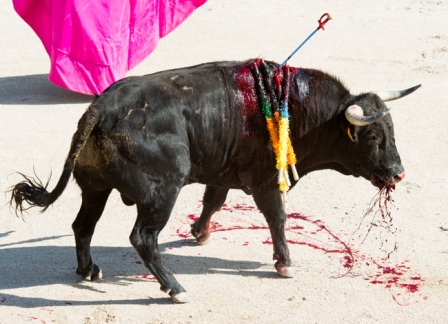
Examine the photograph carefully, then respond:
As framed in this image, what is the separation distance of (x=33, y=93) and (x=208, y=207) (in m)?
4.41

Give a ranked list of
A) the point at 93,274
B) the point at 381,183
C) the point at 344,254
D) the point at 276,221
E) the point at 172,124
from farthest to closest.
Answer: the point at 344,254, the point at 381,183, the point at 276,221, the point at 93,274, the point at 172,124

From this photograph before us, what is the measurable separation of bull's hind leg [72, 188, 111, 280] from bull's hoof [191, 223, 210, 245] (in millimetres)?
963

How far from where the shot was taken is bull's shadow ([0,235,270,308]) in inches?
254

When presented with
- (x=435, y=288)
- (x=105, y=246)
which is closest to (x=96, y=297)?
(x=105, y=246)

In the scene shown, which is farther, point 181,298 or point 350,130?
point 350,130

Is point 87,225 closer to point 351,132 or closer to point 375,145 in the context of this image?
point 351,132

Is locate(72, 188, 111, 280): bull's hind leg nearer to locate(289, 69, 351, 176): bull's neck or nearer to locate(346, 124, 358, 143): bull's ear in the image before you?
locate(289, 69, 351, 176): bull's neck

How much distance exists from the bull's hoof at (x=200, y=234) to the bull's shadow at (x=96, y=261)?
80 millimetres

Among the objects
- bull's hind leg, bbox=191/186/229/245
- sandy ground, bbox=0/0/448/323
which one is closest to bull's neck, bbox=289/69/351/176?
bull's hind leg, bbox=191/186/229/245

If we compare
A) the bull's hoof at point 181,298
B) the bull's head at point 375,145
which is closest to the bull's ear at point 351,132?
the bull's head at point 375,145

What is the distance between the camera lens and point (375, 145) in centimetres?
652

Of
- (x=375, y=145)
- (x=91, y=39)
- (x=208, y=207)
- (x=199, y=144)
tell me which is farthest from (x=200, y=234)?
(x=91, y=39)

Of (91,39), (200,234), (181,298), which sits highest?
(91,39)

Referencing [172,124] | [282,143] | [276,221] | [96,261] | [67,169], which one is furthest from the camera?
[96,261]
